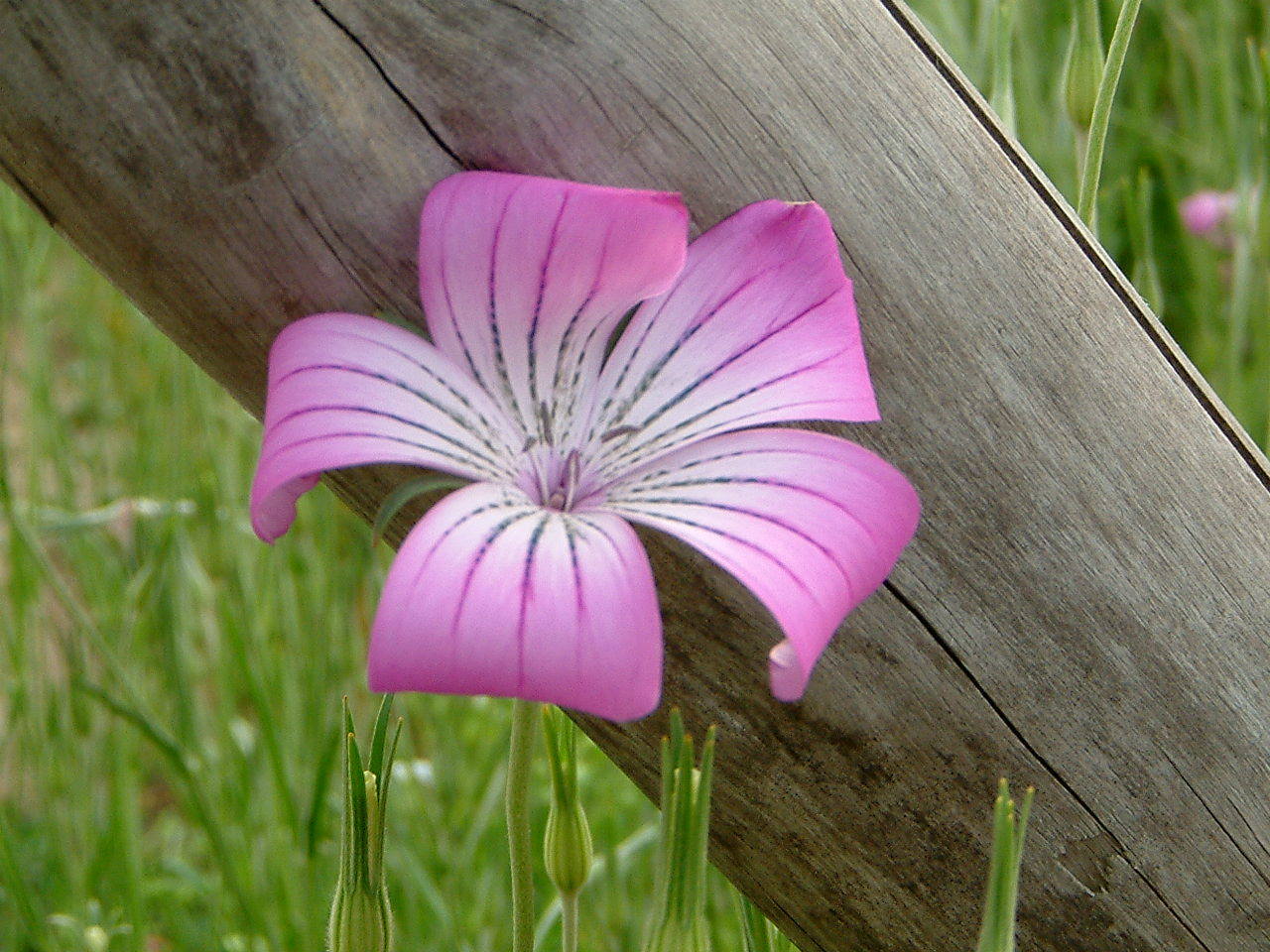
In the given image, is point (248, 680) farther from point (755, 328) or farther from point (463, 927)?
point (755, 328)

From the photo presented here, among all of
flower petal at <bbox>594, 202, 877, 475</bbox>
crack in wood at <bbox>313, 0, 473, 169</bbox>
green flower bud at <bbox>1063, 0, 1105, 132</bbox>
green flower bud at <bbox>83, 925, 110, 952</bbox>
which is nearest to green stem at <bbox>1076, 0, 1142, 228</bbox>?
green flower bud at <bbox>1063, 0, 1105, 132</bbox>

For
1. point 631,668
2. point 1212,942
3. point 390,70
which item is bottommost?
point 1212,942

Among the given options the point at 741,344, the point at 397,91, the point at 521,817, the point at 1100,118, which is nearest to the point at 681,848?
the point at 521,817

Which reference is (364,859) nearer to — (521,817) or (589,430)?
(521,817)

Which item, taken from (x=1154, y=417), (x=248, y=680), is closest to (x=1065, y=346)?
(x=1154, y=417)

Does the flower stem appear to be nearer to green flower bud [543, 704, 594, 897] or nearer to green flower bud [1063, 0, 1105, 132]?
green flower bud [543, 704, 594, 897]

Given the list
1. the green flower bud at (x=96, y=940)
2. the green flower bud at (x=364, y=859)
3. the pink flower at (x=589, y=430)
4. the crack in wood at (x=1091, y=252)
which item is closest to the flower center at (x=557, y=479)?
the pink flower at (x=589, y=430)

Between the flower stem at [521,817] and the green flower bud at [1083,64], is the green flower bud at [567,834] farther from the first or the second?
the green flower bud at [1083,64]
